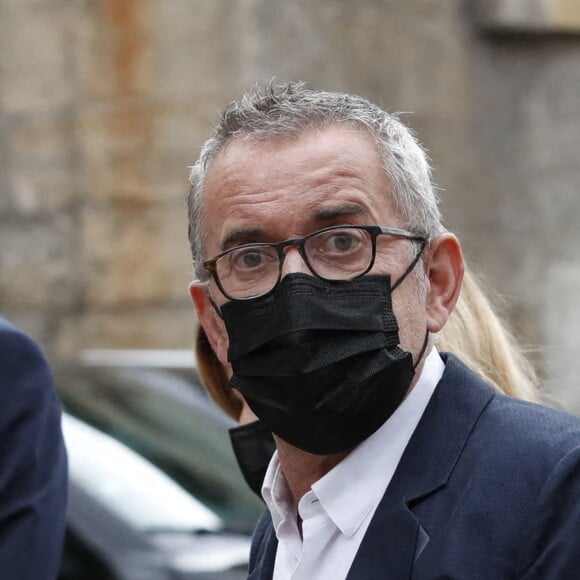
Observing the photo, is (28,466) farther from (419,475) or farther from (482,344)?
(419,475)

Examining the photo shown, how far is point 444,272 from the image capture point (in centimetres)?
242

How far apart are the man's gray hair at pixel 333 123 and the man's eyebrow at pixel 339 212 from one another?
0.10m

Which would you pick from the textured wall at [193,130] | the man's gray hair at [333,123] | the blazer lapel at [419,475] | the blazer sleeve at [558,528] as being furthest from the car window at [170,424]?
the textured wall at [193,130]

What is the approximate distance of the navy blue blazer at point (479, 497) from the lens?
186cm

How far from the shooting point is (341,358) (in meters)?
2.16

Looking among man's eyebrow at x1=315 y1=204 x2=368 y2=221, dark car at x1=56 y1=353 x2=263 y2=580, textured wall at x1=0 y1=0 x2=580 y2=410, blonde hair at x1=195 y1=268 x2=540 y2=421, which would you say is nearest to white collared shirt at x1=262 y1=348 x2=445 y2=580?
man's eyebrow at x1=315 y1=204 x2=368 y2=221

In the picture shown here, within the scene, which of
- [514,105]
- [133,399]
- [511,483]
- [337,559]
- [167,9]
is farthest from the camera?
[514,105]

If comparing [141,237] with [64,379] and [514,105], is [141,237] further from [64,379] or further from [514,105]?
[64,379]

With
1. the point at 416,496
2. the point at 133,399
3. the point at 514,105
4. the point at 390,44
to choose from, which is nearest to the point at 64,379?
the point at 133,399

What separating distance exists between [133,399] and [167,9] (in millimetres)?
3825

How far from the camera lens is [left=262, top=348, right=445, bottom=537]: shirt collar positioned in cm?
215

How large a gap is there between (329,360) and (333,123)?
0.46 m

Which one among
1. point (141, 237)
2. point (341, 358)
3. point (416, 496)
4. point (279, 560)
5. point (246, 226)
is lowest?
point (141, 237)

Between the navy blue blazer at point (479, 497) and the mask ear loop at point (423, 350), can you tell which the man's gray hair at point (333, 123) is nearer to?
the mask ear loop at point (423, 350)
